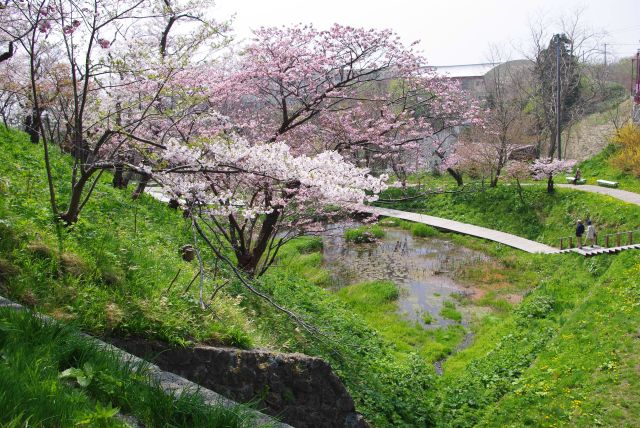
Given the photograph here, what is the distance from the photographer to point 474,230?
2331 cm

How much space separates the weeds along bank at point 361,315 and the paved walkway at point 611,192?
5.84 m

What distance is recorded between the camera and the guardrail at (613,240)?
16109 millimetres

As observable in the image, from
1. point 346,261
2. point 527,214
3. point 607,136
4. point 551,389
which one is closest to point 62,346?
point 551,389

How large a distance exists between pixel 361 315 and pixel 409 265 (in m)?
5.91

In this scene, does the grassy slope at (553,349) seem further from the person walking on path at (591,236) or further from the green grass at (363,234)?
the green grass at (363,234)

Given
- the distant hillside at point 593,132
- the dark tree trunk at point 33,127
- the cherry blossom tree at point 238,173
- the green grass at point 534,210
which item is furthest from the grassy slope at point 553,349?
the distant hillside at point 593,132

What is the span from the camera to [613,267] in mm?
14078

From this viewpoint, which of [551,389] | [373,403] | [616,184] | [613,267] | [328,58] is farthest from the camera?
[616,184]

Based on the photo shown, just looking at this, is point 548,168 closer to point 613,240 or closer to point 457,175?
point 613,240

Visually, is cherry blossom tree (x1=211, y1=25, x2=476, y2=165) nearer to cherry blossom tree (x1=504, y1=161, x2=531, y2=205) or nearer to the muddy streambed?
the muddy streambed

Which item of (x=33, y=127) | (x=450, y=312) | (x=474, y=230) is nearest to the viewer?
(x=450, y=312)

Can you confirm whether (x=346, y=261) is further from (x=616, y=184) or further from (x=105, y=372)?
(x=105, y=372)

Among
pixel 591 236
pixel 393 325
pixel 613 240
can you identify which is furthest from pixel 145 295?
pixel 613 240

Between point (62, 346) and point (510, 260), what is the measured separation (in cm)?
1776
